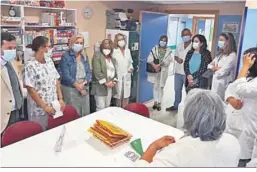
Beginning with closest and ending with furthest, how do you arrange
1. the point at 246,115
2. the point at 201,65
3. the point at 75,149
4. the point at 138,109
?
the point at 75,149 → the point at 246,115 → the point at 138,109 → the point at 201,65

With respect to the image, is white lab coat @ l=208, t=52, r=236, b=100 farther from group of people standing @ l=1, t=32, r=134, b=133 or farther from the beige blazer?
the beige blazer

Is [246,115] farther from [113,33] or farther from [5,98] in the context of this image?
[113,33]

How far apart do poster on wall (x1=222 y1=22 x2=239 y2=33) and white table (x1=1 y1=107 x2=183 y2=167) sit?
293 centimetres

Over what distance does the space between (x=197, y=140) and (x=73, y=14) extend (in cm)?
290

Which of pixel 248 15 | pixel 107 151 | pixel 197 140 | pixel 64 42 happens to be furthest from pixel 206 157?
pixel 64 42

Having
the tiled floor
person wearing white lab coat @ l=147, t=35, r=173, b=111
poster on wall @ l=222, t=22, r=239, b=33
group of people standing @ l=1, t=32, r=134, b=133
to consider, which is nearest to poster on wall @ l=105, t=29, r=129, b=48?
group of people standing @ l=1, t=32, r=134, b=133

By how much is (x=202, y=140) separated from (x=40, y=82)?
5.47ft

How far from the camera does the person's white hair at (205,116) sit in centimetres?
103

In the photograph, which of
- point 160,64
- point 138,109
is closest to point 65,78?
point 138,109

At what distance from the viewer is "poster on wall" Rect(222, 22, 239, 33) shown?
13.2ft

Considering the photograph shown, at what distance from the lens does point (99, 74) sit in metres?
3.12

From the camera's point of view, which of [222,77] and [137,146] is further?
[222,77]

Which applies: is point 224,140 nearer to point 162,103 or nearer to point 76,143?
point 76,143

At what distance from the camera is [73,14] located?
338 centimetres
